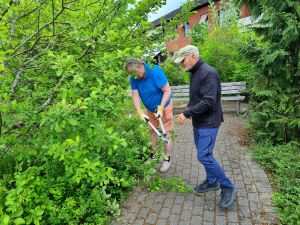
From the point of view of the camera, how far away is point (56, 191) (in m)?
3.17

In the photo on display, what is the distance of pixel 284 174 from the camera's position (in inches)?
165

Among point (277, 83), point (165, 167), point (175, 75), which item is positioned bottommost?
point (165, 167)

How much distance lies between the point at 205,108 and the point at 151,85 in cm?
124

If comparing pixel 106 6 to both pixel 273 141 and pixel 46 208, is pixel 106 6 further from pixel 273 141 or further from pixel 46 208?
pixel 273 141

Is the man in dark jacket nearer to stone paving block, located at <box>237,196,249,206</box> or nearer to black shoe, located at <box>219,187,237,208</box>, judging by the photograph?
black shoe, located at <box>219,187,237,208</box>

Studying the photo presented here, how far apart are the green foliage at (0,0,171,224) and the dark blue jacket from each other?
735 mm

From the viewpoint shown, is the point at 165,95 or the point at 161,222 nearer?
the point at 161,222

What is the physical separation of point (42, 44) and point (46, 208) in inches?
75.4

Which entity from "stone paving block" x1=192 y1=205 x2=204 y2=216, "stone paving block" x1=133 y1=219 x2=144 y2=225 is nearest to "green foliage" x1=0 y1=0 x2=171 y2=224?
"stone paving block" x1=133 y1=219 x2=144 y2=225

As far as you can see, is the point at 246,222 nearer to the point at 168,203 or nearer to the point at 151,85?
the point at 168,203

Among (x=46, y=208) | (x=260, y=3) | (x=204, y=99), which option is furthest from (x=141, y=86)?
(x=260, y=3)

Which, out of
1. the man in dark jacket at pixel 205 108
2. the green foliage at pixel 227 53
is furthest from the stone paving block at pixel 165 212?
the green foliage at pixel 227 53

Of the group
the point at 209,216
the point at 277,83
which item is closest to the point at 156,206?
the point at 209,216

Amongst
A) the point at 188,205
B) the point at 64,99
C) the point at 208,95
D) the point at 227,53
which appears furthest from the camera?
the point at 227,53
